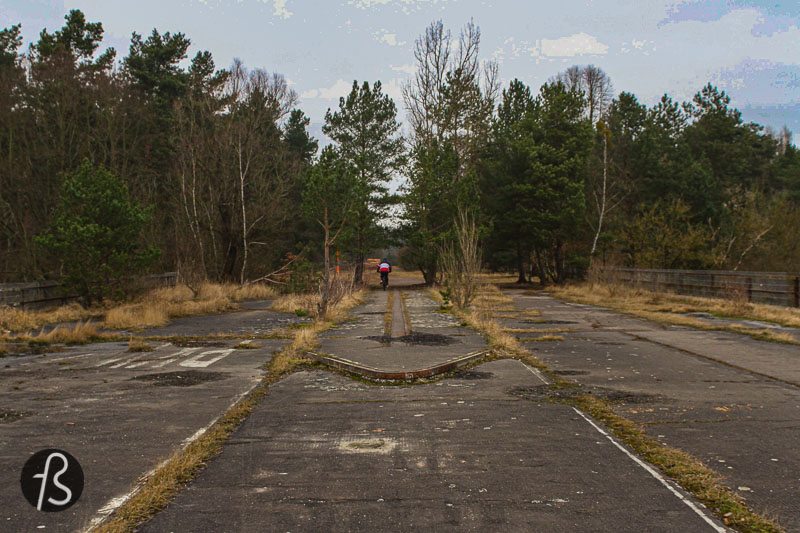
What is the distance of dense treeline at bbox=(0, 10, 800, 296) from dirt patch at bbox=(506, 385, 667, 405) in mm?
9680

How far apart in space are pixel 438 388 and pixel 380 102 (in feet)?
127

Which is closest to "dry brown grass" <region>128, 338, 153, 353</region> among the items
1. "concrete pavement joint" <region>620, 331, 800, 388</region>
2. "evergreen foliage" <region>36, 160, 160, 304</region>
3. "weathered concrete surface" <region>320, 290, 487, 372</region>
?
"weathered concrete surface" <region>320, 290, 487, 372</region>

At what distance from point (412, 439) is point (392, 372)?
2996 mm

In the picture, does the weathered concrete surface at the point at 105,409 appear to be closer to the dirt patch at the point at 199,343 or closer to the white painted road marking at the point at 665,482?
the dirt patch at the point at 199,343

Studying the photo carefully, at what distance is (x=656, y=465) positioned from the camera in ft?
15.0

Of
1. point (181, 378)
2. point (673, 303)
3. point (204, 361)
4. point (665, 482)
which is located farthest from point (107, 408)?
point (673, 303)

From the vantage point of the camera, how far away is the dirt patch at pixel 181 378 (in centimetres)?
800

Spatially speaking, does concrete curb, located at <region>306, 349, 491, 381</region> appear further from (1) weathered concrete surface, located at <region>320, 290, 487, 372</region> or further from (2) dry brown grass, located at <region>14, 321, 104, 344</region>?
(2) dry brown grass, located at <region>14, 321, 104, 344</region>

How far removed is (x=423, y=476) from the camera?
4.32 meters

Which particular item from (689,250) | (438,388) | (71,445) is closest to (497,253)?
(689,250)

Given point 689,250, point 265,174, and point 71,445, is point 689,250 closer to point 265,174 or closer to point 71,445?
point 265,174

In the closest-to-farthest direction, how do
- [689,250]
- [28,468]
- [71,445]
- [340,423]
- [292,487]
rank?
[292,487]
[28,468]
[71,445]
[340,423]
[689,250]

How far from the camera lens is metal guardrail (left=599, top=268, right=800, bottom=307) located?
1991 cm

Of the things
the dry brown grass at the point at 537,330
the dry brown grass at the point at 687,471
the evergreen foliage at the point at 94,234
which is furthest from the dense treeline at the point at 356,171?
the dry brown grass at the point at 687,471
